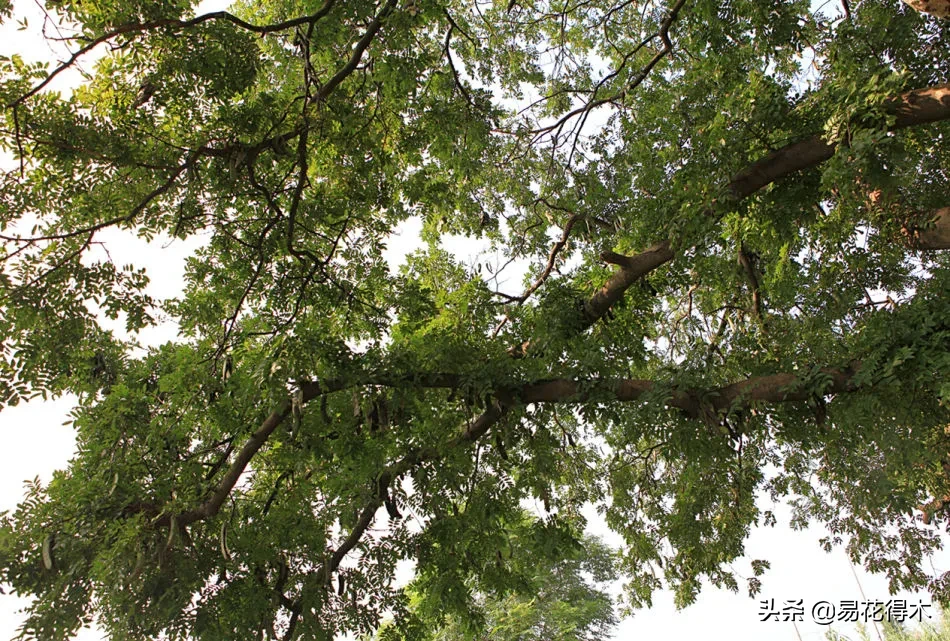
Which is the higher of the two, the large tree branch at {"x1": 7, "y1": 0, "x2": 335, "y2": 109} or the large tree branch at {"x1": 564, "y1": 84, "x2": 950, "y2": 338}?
Answer: the large tree branch at {"x1": 7, "y1": 0, "x2": 335, "y2": 109}

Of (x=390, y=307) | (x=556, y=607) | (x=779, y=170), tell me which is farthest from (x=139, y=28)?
(x=556, y=607)

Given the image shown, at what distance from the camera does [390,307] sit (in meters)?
5.00

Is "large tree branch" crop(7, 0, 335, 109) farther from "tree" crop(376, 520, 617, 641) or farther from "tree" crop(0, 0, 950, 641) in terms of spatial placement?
"tree" crop(376, 520, 617, 641)

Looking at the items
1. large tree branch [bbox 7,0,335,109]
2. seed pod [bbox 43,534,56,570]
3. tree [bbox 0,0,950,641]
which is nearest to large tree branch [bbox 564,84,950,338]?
tree [bbox 0,0,950,641]

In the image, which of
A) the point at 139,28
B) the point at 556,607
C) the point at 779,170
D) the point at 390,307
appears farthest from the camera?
the point at 556,607

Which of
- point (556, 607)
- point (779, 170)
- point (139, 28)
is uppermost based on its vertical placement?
point (139, 28)

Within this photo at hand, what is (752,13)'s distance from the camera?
4.11 meters

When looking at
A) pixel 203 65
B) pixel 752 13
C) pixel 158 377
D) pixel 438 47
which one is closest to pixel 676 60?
pixel 752 13

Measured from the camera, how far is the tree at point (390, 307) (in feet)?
11.3

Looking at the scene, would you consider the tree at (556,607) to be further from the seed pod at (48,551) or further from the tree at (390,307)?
the seed pod at (48,551)

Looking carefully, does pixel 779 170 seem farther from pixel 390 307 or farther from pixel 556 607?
pixel 556 607

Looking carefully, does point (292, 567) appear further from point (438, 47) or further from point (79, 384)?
point (438, 47)

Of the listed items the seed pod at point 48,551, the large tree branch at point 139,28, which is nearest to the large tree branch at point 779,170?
the large tree branch at point 139,28

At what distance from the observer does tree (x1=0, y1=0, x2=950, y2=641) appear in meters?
3.46
